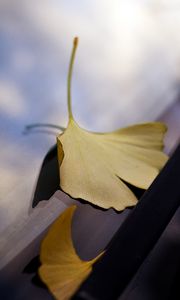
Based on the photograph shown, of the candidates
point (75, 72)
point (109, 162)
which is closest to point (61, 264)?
point (109, 162)

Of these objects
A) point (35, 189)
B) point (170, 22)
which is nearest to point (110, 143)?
point (35, 189)

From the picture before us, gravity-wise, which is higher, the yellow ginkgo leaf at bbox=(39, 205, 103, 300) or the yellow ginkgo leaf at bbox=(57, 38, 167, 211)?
the yellow ginkgo leaf at bbox=(57, 38, 167, 211)

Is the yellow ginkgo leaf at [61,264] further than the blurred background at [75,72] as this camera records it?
No

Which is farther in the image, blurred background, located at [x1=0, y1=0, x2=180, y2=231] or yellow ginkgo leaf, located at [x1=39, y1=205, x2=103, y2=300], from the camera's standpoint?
blurred background, located at [x1=0, y1=0, x2=180, y2=231]

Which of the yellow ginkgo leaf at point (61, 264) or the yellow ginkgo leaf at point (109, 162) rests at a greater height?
the yellow ginkgo leaf at point (109, 162)
